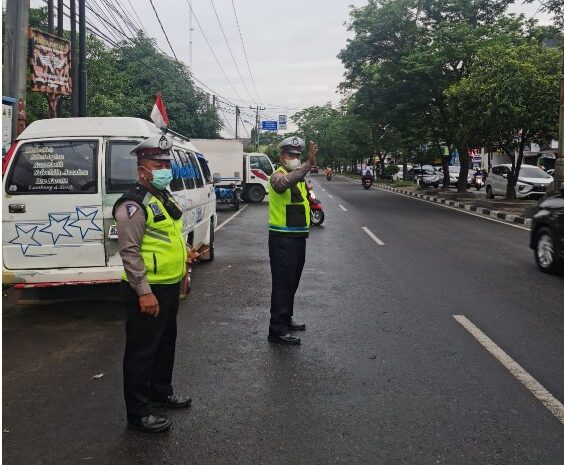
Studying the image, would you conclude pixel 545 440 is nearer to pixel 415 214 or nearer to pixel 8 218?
pixel 8 218

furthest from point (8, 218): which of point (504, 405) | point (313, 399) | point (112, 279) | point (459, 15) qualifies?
point (459, 15)

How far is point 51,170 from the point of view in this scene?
19.6 feet

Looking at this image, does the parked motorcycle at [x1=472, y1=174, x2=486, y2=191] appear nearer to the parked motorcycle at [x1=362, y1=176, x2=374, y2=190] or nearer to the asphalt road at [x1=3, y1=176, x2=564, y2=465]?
the parked motorcycle at [x1=362, y1=176, x2=374, y2=190]

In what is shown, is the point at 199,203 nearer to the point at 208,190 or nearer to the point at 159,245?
the point at 208,190

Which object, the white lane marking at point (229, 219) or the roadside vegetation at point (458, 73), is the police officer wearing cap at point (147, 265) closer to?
the white lane marking at point (229, 219)

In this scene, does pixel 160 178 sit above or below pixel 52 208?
above

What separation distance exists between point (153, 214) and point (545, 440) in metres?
2.64

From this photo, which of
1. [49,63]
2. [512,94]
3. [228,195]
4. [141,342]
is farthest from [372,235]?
[141,342]

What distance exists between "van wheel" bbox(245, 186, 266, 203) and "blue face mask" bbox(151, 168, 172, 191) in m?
21.2

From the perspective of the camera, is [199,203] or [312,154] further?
[199,203]

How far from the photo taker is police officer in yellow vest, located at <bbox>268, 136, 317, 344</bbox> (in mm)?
5246

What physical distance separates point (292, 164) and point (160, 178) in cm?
192

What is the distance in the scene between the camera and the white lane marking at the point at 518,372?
3885 millimetres

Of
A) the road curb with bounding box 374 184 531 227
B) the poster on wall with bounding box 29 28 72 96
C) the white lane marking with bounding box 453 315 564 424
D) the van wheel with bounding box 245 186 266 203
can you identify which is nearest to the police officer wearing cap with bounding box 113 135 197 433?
the white lane marking with bounding box 453 315 564 424
